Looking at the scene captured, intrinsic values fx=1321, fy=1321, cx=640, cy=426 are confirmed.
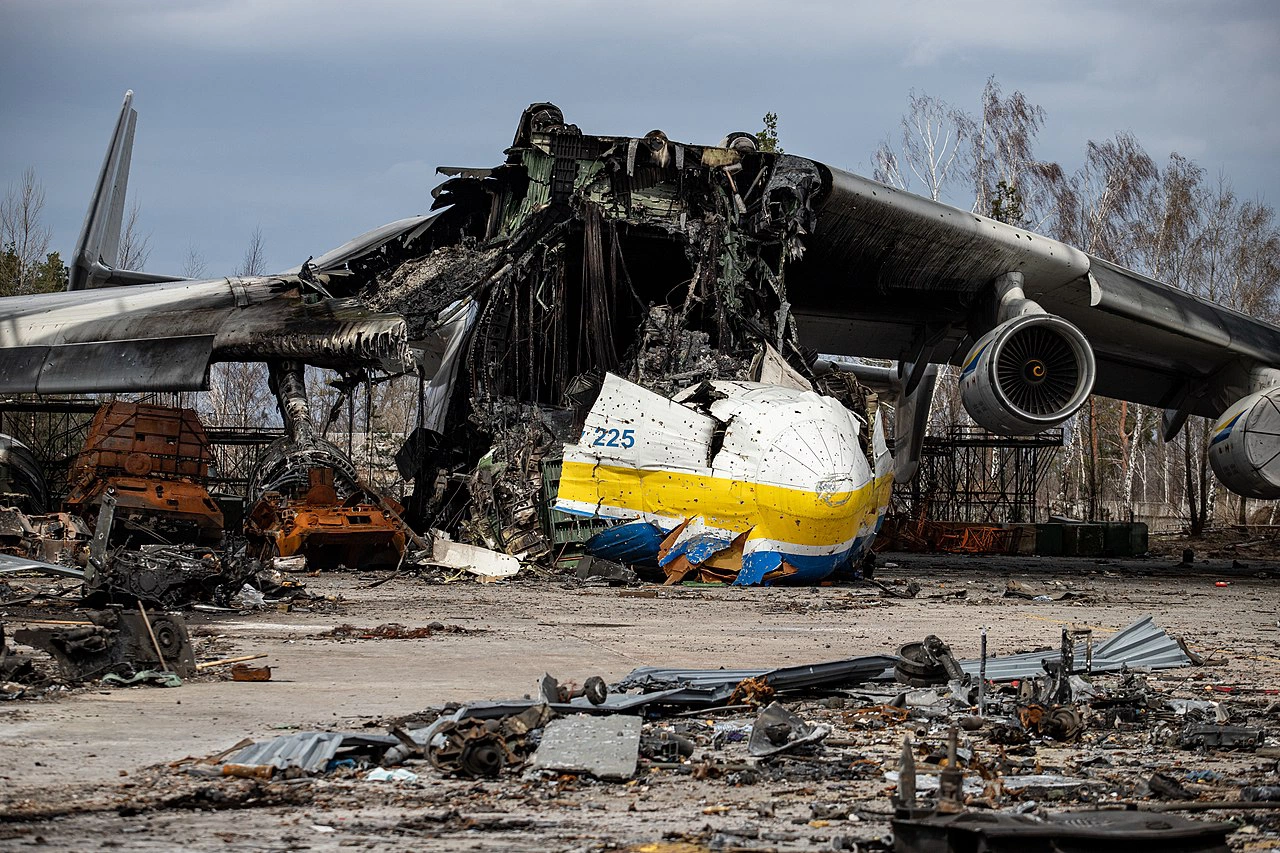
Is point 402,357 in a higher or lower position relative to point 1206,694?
higher

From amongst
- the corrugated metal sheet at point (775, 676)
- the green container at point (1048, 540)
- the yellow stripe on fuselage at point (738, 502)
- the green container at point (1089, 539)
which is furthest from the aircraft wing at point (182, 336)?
the green container at point (1089, 539)

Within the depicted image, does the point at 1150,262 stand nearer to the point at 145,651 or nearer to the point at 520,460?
the point at 520,460

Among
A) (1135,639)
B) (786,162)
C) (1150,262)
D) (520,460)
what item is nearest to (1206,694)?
(1135,639)

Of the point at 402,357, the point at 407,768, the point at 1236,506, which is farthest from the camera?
the point at 1236,506

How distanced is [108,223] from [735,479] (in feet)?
68.5

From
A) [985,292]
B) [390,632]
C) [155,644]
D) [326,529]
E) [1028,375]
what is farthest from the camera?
[985,292]

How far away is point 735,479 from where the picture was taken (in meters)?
12.8

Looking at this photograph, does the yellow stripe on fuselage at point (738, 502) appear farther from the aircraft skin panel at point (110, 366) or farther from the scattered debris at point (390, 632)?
the aircraft skin panel at point (110, 366)

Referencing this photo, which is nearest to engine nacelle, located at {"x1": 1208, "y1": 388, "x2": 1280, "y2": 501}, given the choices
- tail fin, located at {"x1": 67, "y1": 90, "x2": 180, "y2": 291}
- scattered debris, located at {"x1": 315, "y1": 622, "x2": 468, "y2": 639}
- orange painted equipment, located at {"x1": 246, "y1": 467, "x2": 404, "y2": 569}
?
orange painted equipment, located at {"x1": 246, "y1": 467, "x2": 404, "y2": 569}

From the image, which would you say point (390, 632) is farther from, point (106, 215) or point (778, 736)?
point (106, 215)

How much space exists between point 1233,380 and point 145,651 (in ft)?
52.7

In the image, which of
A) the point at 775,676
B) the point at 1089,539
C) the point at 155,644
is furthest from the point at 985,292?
the point at 155,644

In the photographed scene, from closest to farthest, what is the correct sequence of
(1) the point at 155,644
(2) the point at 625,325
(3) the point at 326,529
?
(1) the point at 155,644
(3) the point at 326,529
(2) the point at 625,325

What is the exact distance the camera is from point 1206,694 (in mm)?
6004
